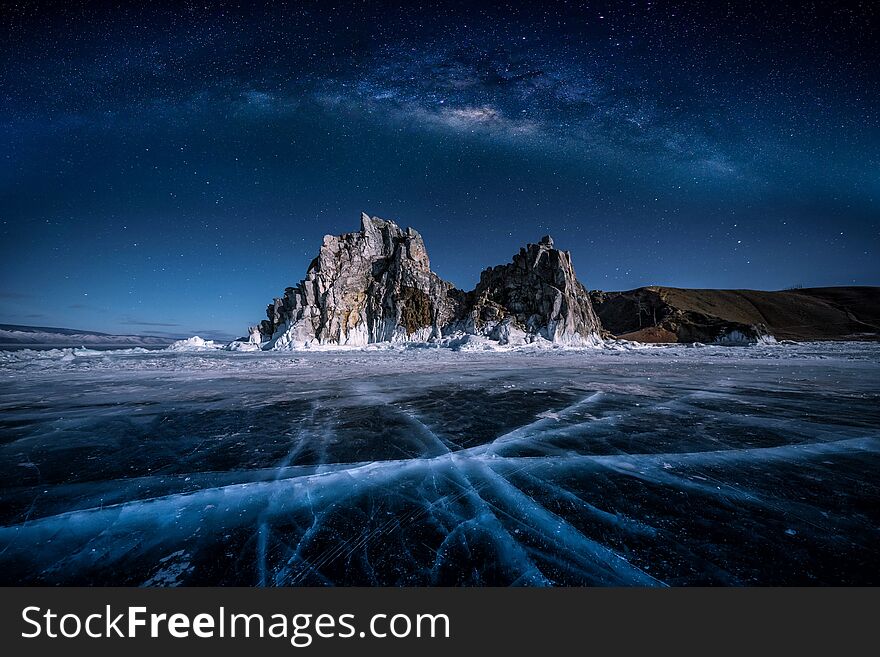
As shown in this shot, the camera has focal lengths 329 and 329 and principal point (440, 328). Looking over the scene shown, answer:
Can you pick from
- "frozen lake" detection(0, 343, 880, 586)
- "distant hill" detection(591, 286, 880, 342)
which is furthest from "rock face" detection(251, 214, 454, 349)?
"frozen lake" detection(0, 343, 880, 586)

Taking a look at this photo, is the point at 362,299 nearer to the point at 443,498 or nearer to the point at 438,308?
the point at 438,308

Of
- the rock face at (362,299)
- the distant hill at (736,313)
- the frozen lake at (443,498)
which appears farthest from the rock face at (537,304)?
the frozen lake at (443,498)

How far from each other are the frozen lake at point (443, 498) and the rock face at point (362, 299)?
62575 millimetres

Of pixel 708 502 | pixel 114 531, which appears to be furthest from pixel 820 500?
pixel 114 531

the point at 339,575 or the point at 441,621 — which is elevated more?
the point at 339,575

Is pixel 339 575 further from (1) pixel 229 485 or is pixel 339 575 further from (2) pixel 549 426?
(2) pixel 549 426

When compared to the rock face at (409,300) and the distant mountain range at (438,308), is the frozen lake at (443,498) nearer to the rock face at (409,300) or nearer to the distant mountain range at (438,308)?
the distant mountain range at (438,308)

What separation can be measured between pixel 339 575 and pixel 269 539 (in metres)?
0.87

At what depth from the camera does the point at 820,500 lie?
3096 mm

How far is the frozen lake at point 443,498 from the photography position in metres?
2.27

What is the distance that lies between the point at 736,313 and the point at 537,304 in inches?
3100

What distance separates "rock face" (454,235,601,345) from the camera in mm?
59281

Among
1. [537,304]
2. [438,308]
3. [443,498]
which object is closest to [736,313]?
[537,304]

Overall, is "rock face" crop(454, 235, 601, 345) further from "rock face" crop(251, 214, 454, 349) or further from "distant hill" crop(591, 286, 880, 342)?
"distant hill" crop(591, 286, 880, 342)
